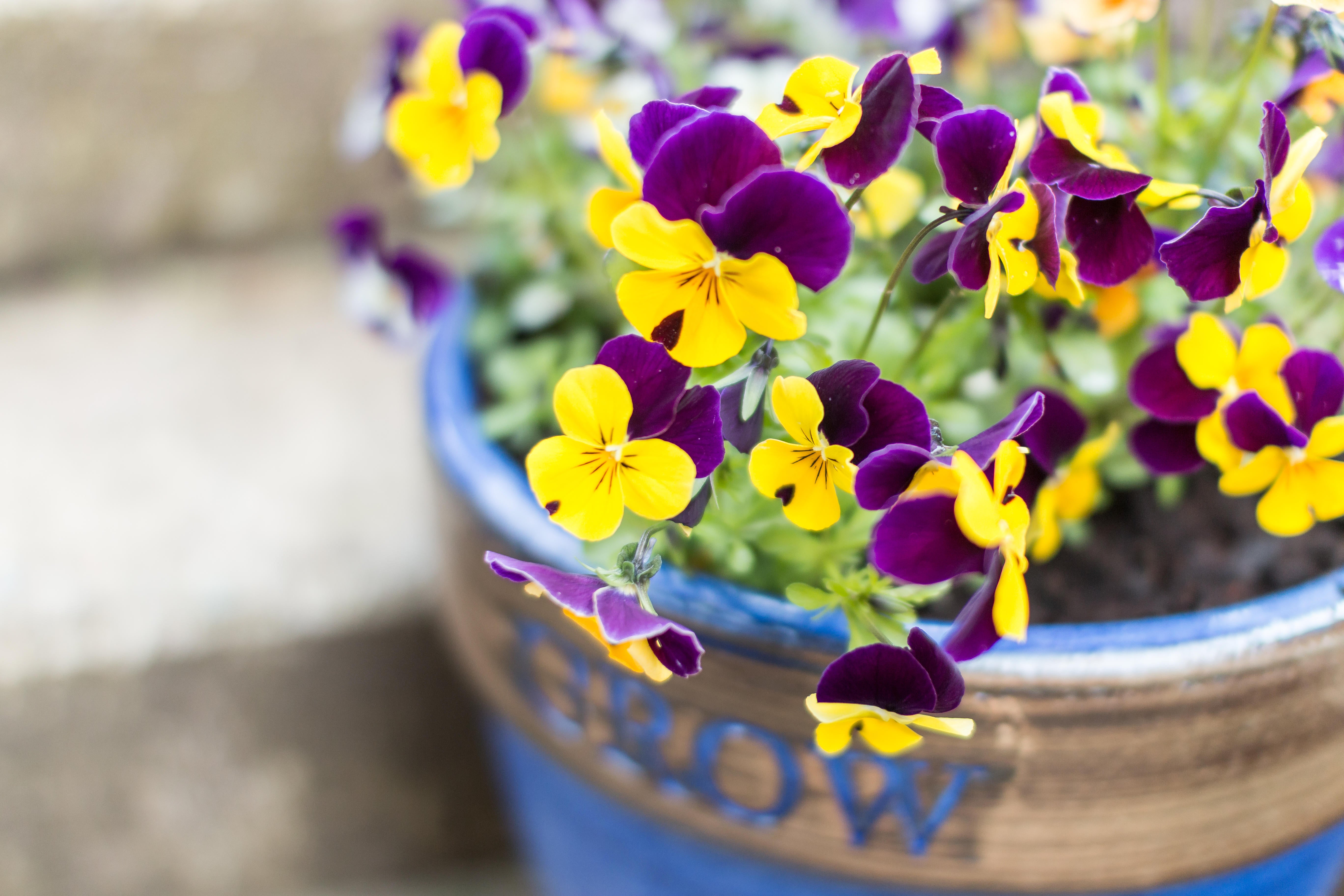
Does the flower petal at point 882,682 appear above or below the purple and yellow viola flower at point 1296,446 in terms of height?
below

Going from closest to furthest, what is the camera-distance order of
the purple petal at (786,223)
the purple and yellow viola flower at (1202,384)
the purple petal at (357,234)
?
the purple petal at (786,223) → the purple and yellow viola flower at (1202,384) → the purple petal at (357,234)

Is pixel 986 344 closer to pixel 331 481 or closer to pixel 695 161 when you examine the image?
pixel 695 161

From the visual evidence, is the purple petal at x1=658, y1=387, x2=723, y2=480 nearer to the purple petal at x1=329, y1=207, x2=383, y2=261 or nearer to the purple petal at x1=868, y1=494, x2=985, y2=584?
the purple petal at x1=868, y1=494, x2=985, y2=584

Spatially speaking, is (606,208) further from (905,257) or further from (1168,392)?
(1168,392)

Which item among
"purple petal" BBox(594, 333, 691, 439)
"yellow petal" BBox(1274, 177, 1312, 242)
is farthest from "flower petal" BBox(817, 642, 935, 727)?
"yellow petal" BBox(1274, 177, 1312, 242)

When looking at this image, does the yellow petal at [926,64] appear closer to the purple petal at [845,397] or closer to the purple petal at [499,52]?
the purple petal at [845,397]

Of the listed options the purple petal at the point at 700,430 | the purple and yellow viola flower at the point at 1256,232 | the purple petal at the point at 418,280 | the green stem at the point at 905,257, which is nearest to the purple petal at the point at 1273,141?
the purple and yellow viola flower at the point at 1256,232
